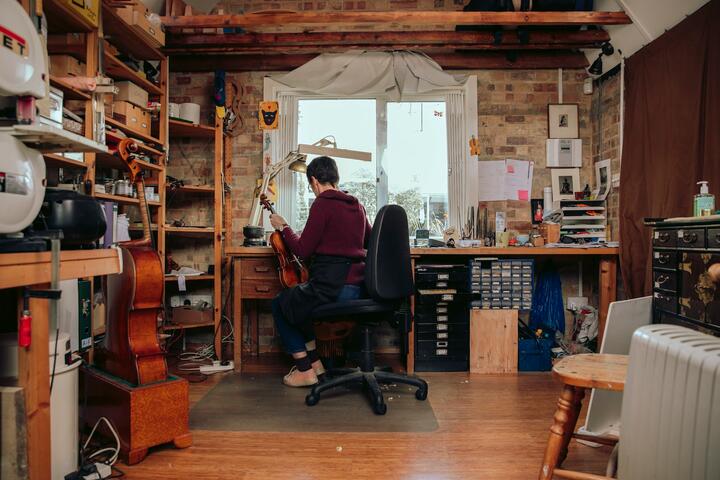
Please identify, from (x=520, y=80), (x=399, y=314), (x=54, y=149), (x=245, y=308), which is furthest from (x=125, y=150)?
(x=520, y=80)

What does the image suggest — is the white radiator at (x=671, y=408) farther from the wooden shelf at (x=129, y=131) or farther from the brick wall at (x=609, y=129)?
the wooden shelf at (x=129, y=131)

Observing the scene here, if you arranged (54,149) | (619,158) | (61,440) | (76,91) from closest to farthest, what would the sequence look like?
1. (54,149)
2. (61,440)
3. (76,91)
4. (619,158)

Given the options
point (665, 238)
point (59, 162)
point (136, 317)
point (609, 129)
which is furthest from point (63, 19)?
point (609, 129)

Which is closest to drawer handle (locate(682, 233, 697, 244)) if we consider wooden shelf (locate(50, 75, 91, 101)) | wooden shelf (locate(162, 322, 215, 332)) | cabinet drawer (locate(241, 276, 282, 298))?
cabinet drawer (locate(241, 276, 282, 298))

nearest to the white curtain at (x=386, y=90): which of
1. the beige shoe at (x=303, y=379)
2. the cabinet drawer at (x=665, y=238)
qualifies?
the beige shoe at (x=303, y=379)

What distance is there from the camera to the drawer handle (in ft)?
6.35

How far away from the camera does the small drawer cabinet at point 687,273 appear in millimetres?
1828

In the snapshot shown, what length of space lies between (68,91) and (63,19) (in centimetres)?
40

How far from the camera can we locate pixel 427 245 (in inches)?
132

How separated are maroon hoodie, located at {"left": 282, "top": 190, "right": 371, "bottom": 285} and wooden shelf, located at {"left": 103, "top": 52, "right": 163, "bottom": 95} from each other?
5.39ft

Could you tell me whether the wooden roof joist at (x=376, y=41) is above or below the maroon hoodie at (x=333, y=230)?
above

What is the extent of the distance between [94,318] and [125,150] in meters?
1.29

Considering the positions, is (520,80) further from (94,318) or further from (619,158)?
(94,318)

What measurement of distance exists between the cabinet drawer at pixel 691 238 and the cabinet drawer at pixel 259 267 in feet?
7.71
